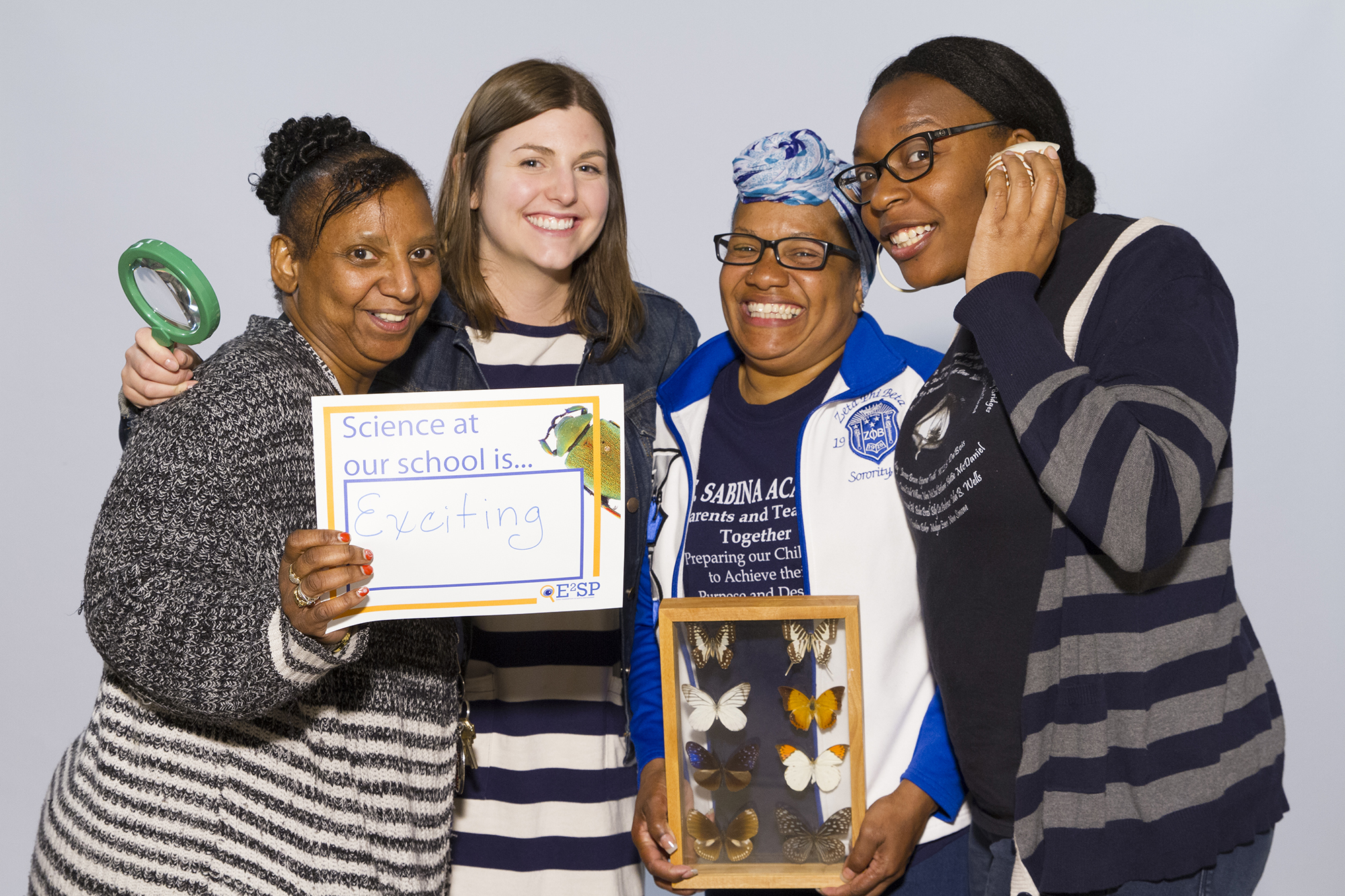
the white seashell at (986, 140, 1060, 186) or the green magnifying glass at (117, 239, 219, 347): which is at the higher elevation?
the white seashell at (986, 140, 1060, 186)

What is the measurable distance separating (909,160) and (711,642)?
89 cm

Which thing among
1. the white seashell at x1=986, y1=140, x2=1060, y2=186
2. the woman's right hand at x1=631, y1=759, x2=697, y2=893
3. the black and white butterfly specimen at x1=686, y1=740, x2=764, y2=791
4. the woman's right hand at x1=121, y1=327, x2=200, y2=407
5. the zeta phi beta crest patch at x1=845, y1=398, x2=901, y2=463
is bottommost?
the woman's right hand at x1=631, y1=759, x2=697, y2=893

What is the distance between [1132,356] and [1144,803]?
0.60 m

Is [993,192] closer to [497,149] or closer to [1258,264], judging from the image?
[497,149]

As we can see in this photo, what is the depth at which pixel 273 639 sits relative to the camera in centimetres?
137

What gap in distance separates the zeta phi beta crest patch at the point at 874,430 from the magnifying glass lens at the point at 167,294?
3.86 feet

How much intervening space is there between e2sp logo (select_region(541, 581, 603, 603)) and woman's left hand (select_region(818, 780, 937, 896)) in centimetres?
65

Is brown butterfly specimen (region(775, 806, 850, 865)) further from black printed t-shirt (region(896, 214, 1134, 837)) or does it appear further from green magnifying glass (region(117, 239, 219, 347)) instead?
green magnifying glass (region(117, 239, 219, 347))

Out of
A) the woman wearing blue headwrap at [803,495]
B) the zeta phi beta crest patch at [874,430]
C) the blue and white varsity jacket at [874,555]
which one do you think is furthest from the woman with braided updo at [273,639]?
the zeta phi beta crest patch at [874,430]

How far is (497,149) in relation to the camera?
220cm

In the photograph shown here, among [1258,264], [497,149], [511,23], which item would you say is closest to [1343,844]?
[1258,264]

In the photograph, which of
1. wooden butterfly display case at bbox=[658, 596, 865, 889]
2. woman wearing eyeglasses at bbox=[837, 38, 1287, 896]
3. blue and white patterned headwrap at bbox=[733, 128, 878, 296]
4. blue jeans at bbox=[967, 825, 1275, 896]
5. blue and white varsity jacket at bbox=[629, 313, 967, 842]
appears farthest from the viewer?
blue and white patterned headwrap at bbox=[733, 128, 878, 296]

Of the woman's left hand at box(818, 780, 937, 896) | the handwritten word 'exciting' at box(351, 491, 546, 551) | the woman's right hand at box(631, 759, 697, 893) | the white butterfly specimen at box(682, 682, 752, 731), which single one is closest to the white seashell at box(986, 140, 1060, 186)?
the handwritten word 'exciting' at box(351, 491, 546, 551)

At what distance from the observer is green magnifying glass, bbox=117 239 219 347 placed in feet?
5.17
